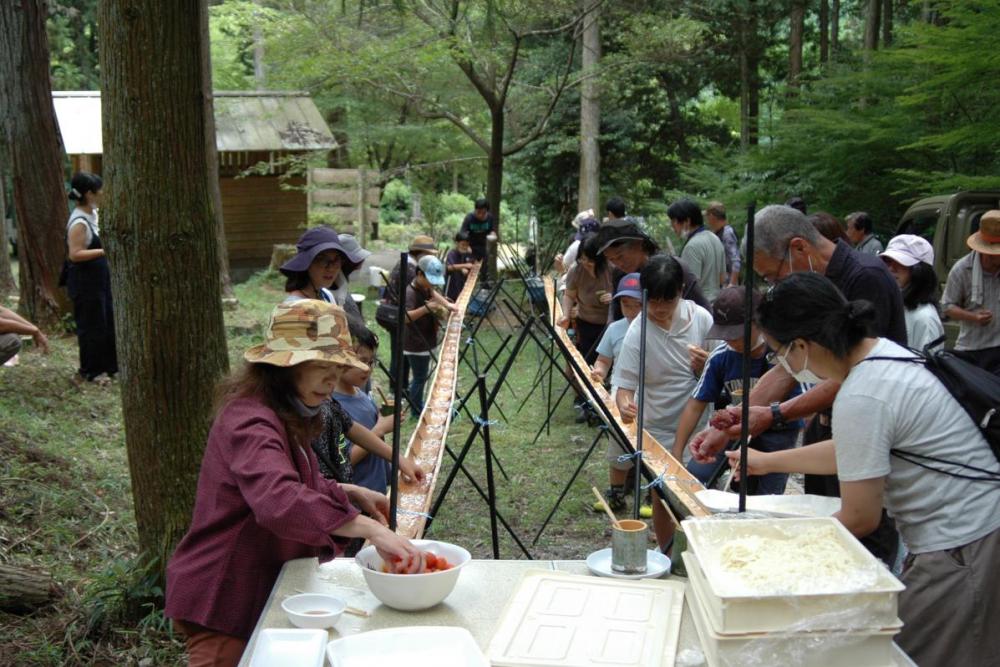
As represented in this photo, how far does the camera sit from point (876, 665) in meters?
2.03

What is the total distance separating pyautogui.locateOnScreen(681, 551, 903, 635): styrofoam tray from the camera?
201cm

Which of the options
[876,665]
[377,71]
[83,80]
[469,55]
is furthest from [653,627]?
[83,80]

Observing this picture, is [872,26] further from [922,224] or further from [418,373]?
[418,373]

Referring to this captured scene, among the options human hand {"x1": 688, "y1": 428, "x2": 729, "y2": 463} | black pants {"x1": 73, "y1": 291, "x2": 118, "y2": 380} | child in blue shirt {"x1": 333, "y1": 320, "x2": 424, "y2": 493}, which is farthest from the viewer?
black pants {"x1": 73, "y1": 291, "x2": 118, "y2": 380}

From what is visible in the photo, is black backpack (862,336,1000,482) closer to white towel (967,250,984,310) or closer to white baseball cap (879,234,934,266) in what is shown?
white baseball cap (879,234,934,266)

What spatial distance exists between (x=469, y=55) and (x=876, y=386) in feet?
43.0

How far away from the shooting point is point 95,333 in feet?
30.0

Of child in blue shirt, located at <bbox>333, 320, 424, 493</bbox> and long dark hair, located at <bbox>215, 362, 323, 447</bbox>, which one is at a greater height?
long dark hair, located at <bbox>215, 362, 323, 447</bbox>

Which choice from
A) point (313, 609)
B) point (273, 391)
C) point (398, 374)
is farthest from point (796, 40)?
point (313, 609)

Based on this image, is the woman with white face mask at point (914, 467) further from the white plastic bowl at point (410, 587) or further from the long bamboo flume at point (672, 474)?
the white plastic bowl at point (410, 587)

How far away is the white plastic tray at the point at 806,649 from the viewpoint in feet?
6.59

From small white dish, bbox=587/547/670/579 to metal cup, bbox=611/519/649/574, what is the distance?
0.02 metres

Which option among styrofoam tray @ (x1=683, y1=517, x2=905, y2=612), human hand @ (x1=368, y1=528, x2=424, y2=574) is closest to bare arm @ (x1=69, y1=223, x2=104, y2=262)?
human hand @ (x1=368, y1=528, x2=424, y2=574)

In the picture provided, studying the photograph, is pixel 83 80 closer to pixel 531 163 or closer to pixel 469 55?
pixel 531 163
